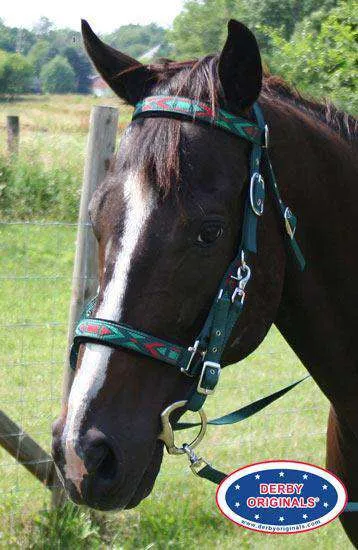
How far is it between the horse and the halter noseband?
24 millimetres

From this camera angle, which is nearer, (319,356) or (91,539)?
(319,356)

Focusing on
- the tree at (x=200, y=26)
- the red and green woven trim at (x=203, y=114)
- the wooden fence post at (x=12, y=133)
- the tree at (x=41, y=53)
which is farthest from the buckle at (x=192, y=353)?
the tree at (x=200, y=26)

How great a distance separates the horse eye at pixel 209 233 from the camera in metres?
1.98

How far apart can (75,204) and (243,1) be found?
2592cm

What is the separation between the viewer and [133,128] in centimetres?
216

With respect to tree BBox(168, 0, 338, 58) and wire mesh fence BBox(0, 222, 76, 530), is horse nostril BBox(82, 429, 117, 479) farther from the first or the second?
tree BBox(168, 0, 338, 58)

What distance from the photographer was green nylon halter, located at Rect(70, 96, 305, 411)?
1977 mm

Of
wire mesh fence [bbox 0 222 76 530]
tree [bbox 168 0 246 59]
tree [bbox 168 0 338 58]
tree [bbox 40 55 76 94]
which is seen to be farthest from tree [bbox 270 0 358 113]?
tree [bbox 168 0 246 59]

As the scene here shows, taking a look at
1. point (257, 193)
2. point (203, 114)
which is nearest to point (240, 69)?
point (203, 114)

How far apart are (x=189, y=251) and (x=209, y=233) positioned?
0.25 ft

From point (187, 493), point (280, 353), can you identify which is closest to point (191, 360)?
point (187, 493)

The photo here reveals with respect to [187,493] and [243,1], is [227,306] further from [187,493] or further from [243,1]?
[243,1]

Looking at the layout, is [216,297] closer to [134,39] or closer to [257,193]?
[257,193]

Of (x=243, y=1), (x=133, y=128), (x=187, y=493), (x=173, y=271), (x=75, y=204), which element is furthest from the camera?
(x=243, y=1)
